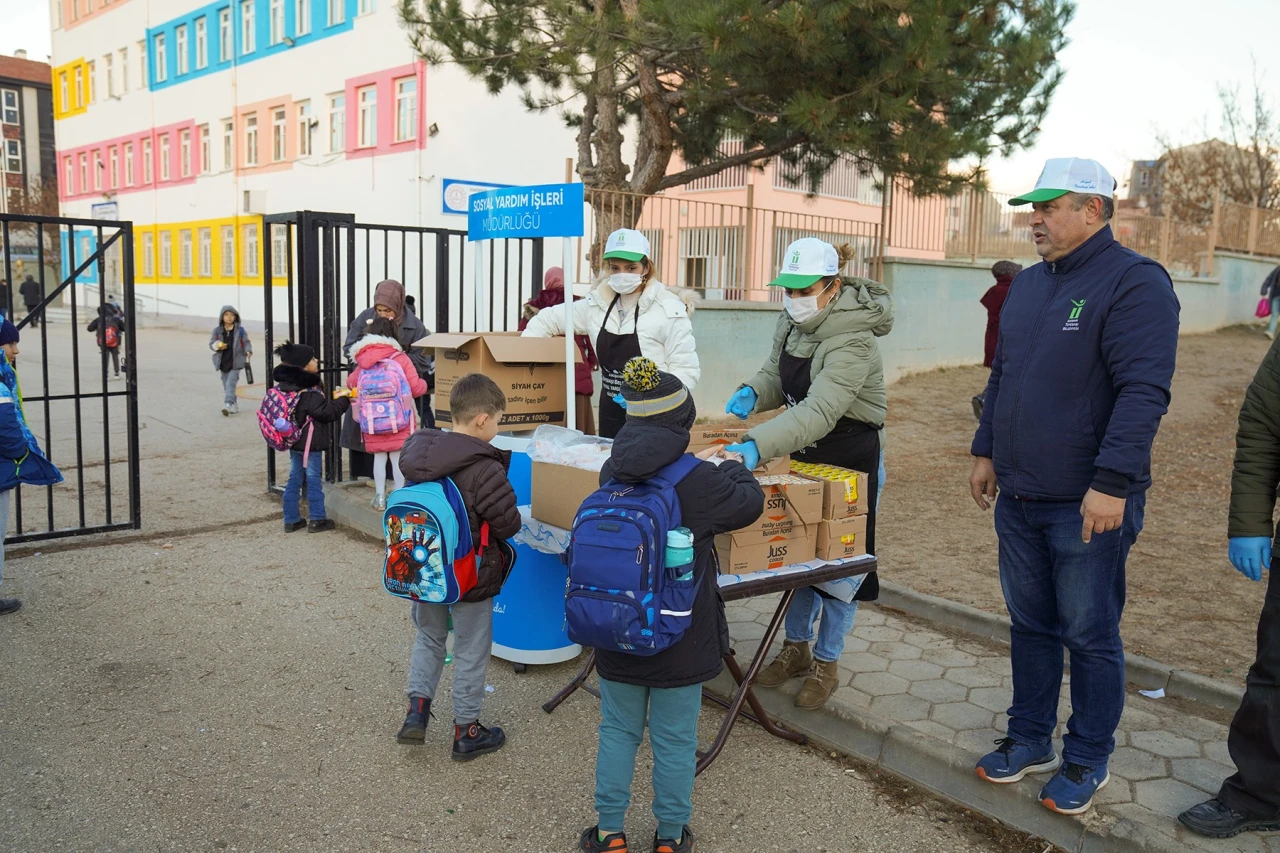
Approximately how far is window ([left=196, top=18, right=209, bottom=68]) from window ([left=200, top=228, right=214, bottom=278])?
5.26 metres

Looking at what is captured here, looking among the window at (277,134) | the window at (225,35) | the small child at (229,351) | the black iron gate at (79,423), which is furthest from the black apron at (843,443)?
the window at (225,35)

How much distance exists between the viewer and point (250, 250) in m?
29.1

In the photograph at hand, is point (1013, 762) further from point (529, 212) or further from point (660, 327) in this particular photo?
point (529, 212)

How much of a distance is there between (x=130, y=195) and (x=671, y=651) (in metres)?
38.4

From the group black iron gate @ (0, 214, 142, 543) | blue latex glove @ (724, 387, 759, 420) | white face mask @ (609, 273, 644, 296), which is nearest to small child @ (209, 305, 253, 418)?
black iron gate @ (0, 214, 142, 543)

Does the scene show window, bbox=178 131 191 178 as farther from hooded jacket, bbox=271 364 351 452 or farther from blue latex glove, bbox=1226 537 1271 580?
blue latex glove, bbox=1226 537 1271 580

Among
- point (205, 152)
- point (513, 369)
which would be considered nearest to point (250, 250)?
point (205, 152)

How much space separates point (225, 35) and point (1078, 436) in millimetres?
32572

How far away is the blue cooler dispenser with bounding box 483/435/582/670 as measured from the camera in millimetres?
4445

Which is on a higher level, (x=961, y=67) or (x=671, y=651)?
(x=961, y=67)

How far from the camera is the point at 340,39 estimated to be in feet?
82.6

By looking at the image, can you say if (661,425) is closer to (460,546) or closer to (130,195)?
(460,546)

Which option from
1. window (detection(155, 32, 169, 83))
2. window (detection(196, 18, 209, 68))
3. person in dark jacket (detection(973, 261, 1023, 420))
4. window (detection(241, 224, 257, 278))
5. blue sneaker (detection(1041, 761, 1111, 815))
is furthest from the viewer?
window (detection(155, 32, 169, 83))

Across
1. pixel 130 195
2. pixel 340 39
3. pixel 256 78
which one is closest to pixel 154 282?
pixel 130 195
